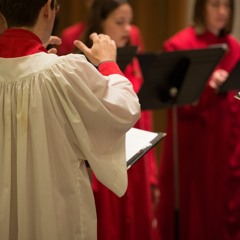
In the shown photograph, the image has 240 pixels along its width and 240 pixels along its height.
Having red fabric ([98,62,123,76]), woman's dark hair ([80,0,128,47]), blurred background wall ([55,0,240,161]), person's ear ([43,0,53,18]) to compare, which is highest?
person's ear ([43,0,53,18])

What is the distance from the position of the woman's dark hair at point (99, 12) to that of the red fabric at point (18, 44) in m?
1.22

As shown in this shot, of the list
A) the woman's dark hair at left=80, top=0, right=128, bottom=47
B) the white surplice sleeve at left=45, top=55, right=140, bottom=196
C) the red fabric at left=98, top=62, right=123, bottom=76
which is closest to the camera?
the white surplice sleeve at left=45, top=55, right=140, bottom=196

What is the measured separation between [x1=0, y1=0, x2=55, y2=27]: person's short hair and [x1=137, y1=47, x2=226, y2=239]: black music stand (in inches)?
44.2

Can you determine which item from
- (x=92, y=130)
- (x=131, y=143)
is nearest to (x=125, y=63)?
(x=131, y=143)

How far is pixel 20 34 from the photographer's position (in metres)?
1.52

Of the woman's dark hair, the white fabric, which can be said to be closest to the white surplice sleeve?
the white fabric

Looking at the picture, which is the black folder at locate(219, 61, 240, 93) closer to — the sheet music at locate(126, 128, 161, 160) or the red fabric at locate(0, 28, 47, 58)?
the sheet music at locate(126, 128, 161, 160)

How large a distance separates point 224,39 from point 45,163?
196cm

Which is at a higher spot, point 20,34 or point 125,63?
point 20,34

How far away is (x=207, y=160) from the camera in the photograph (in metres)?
3.16

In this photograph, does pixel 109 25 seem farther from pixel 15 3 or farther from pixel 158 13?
pixel 158 13

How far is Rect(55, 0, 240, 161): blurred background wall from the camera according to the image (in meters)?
4.38

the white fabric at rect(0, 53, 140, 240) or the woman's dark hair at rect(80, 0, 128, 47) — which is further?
the woman's dark hair at rect(80, 0, 128, 47)

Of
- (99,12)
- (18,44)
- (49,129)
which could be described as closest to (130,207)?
(99,12)
